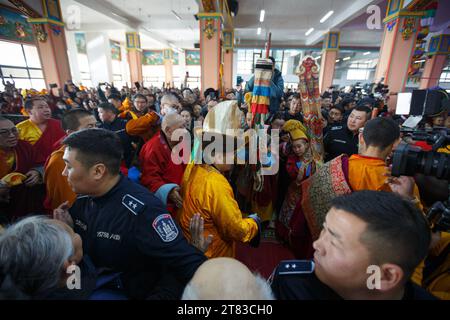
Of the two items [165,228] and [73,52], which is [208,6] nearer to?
[165,228]

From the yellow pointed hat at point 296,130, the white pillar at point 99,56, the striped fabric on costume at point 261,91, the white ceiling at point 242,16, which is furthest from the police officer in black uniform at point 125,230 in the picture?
the white pillar at point 99,56

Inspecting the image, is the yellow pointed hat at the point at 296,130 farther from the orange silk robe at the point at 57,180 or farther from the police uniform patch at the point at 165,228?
the orange silk robe at the point at 57,180

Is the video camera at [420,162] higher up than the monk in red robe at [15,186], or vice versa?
the video camera at [420,162]

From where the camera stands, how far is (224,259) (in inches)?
22.3

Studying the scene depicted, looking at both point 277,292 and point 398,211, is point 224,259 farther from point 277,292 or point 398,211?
point 398,211

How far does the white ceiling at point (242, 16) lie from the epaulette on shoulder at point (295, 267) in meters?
8.93

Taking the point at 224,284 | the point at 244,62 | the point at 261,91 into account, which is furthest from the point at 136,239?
the point at 244,62

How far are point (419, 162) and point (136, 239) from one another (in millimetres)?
1202

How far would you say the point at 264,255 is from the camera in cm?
229

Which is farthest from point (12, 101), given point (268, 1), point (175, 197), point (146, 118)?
point (268, 1)

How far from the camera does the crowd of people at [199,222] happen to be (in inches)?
25.4

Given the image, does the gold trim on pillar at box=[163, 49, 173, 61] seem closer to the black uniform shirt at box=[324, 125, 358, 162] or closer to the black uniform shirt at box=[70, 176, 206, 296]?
the black uniform shirt at box=[324, 125, 358, 162]

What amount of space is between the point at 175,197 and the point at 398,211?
1.08 meters

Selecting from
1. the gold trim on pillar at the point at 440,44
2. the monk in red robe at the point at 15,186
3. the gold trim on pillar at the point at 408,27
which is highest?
the gold trim on pillar at the point at 440,44
